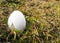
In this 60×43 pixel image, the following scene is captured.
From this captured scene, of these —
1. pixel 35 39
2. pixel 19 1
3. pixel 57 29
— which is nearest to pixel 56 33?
pixel 57 29

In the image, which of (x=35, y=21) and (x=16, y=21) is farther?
(x=35, y=21)

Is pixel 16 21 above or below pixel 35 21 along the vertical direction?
above

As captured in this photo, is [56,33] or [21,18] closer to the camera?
[21,18]

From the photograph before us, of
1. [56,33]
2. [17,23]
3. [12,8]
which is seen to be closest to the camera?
[17,23]

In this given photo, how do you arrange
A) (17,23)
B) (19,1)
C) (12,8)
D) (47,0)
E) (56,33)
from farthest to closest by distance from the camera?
(47,0) → (19,1) → (12,8) → (56,33) → (17,23)

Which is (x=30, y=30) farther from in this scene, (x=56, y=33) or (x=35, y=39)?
(x=56, y=33)

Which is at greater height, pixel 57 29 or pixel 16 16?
pixel 16 16

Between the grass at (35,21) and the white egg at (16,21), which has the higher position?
the white egg at (16,21)

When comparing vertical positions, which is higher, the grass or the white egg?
the white egg
